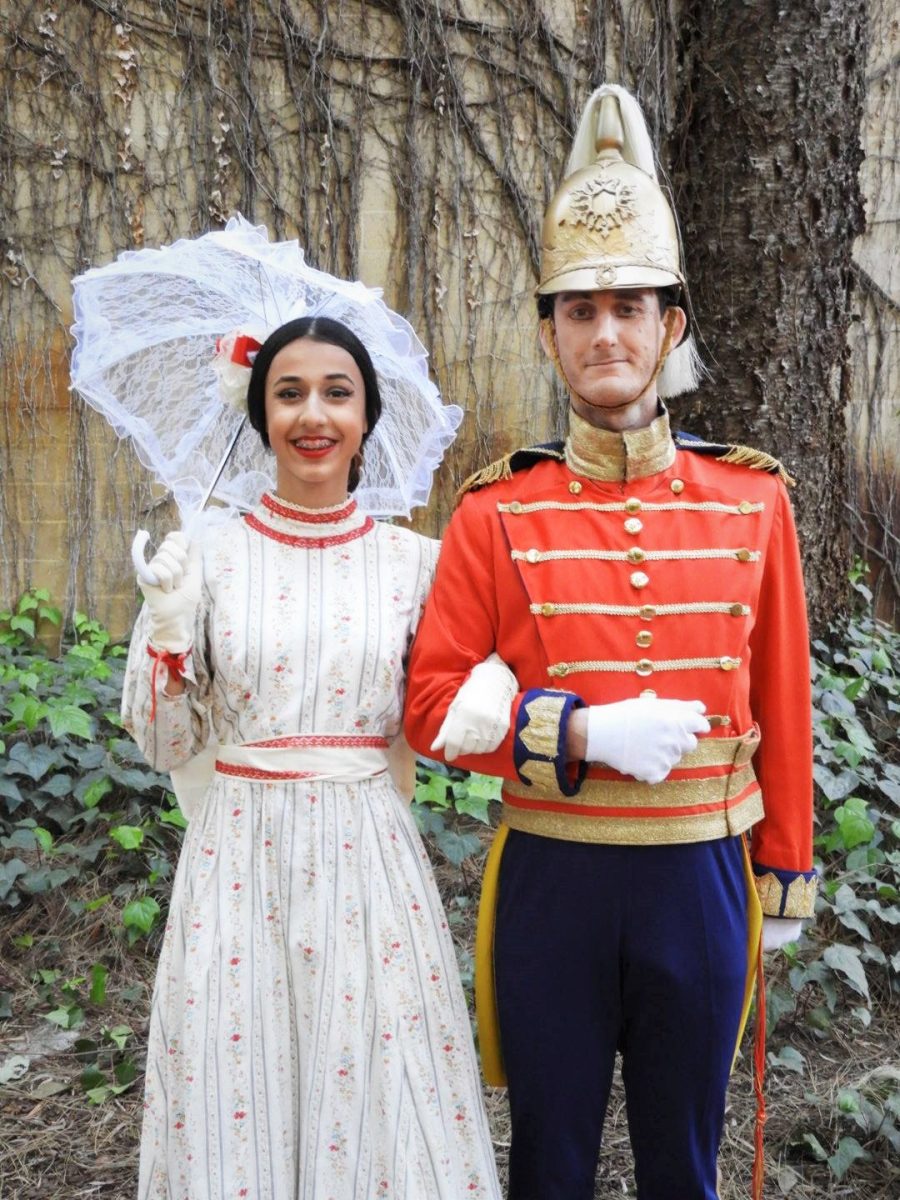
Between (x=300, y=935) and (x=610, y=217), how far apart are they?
1.12 meters

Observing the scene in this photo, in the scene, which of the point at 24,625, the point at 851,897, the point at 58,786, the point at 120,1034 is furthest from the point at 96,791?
the point at 851,897

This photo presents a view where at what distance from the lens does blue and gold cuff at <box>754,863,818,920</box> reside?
168cm

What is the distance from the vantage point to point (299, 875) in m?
1.68

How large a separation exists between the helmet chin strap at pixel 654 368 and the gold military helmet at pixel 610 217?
0.06 metres

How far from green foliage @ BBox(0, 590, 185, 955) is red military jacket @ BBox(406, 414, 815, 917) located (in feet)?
5.45

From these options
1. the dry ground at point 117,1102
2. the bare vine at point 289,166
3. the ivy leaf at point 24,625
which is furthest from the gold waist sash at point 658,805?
the ivy leaf at point 24,625

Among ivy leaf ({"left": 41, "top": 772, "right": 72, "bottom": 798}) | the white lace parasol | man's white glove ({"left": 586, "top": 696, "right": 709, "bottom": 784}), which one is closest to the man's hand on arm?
man's white glove ({"left": 586, "top": 696, "right": 709, "bottom": 784})

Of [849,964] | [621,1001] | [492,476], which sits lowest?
[849,964]

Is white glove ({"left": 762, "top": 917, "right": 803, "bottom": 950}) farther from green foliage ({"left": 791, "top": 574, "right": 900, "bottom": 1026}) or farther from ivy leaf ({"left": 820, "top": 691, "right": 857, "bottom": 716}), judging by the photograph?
ivy leaf ({"left": 820, "top": 691, "right": 857, "bottom": 716})

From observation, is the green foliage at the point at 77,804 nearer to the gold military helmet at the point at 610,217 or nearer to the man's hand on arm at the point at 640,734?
the man's hand on arm at the point at 640,734

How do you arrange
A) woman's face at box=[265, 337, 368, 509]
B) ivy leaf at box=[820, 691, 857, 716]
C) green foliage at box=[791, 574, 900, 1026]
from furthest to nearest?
1. ivy leaf at box=[820, 691, 857, 716]
2. green foliage at box=[791, 574, 900, 1026]
3. woman's face at box=[265, 337, 368, 509]

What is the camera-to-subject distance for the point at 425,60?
396 cm

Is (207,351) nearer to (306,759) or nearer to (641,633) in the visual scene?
(306,759)

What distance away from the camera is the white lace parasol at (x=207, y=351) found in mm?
1842
